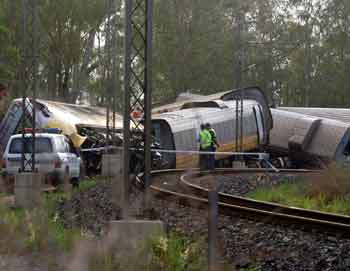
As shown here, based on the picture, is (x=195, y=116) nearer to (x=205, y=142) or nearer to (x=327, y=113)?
(x=205, y=142)

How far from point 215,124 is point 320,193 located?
16.2m

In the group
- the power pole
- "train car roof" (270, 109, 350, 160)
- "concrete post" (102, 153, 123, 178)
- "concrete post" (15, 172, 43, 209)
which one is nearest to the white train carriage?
"train car roof" (270, 109, 350, 160)

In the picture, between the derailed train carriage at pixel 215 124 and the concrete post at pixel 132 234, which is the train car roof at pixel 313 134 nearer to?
the derailed train carriage at pixel 215 124

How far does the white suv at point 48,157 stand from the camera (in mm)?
21656

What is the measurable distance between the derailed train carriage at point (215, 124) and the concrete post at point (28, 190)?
12911mm

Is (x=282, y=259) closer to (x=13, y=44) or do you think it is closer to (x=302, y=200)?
(x=302, y=200)

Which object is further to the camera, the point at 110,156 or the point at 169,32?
the point at 169,32

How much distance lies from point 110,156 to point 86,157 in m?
3.61

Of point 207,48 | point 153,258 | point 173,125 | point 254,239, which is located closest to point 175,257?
point 153,258

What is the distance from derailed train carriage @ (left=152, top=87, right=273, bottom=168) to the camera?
30031 millimetres

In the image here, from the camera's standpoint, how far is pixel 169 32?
60.2 m

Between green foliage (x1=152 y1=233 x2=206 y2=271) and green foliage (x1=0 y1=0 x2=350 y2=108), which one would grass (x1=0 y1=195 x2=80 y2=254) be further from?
green foliage (x1=0 y1=0 x2=350 y2=108)

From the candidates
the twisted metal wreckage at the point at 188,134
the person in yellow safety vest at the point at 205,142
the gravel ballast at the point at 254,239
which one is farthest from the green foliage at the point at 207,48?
the gravel ballast at the point at 254,239

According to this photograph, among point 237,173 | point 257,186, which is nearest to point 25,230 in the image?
point 257,186
